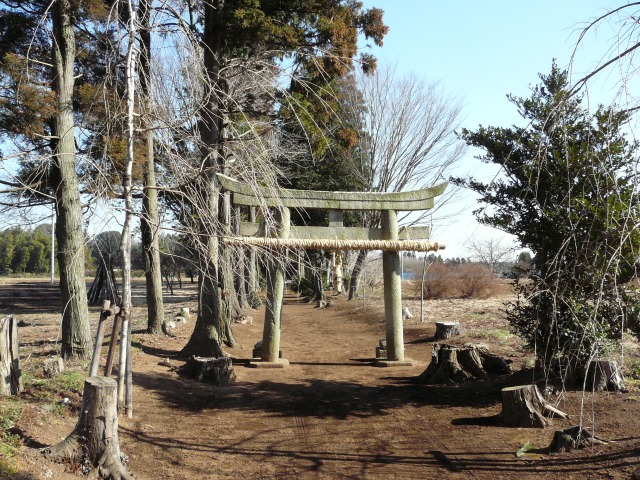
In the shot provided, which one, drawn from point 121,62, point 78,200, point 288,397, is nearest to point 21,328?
point 78,200

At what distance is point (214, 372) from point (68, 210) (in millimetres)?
3241

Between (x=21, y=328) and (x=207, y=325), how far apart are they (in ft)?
25.1

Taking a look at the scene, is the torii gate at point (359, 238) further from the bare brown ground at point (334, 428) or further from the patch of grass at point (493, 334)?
the patch of grass at point (493, 334)

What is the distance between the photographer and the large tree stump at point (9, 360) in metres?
6.07

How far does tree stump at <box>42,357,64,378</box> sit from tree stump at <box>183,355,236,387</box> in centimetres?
228

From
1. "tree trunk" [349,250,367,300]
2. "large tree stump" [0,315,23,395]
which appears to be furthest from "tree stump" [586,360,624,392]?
"tree trunk" [349,250,367,300]

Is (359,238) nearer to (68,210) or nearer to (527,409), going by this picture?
(68,210)

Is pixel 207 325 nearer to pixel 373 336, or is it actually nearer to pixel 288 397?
pixel 288 397

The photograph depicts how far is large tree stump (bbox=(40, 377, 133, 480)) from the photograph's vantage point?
15.9ft

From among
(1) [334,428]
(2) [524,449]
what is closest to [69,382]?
(1) [334,428]

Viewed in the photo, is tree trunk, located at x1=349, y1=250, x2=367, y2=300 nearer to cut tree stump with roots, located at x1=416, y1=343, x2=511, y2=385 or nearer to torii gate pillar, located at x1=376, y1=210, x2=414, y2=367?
torii gate pillar, located at x1=376, y1=210, x2=414, y2=367

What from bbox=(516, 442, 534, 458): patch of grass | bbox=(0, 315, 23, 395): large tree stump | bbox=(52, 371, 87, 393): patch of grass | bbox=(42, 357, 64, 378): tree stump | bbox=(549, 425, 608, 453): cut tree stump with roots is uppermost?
bbox=(0, 315, 23, 395): large tree stump

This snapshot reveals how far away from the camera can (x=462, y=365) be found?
29.6ft

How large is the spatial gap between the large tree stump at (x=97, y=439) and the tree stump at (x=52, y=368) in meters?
2.63
